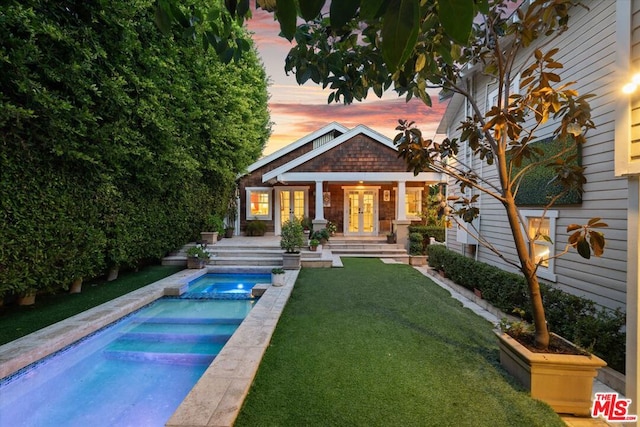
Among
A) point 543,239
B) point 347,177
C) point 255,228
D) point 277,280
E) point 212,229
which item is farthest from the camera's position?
point 255,228

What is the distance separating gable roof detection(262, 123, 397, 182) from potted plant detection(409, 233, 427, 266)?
4070mm

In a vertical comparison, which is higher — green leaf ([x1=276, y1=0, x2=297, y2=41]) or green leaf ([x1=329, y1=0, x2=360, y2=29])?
green leaf ([x1=276, y1=0, x2=297, y2=41])

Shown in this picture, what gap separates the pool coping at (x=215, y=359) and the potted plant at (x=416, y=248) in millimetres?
6056

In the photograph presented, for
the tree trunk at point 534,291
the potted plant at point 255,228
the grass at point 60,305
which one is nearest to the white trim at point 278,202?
the potted plant at point 255,228

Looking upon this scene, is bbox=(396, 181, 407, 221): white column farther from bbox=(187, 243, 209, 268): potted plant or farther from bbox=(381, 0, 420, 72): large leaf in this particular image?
bbox=(381, 0, 420, 72): large leaf

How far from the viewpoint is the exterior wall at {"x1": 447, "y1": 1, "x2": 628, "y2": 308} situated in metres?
3.77

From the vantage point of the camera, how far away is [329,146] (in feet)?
42.1

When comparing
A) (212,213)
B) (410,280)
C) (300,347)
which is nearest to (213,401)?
(300,347)

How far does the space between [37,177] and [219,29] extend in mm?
4624

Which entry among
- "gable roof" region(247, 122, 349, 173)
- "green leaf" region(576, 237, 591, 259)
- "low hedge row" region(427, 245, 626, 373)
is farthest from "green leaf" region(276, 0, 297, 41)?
"gable roof" region(247, 122, 349, 173)

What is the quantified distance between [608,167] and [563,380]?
9.60 feet

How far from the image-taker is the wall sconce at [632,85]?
2.44m

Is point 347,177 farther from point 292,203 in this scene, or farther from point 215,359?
point 215,359

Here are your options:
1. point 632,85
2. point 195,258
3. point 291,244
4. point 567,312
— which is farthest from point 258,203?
point 632,85
